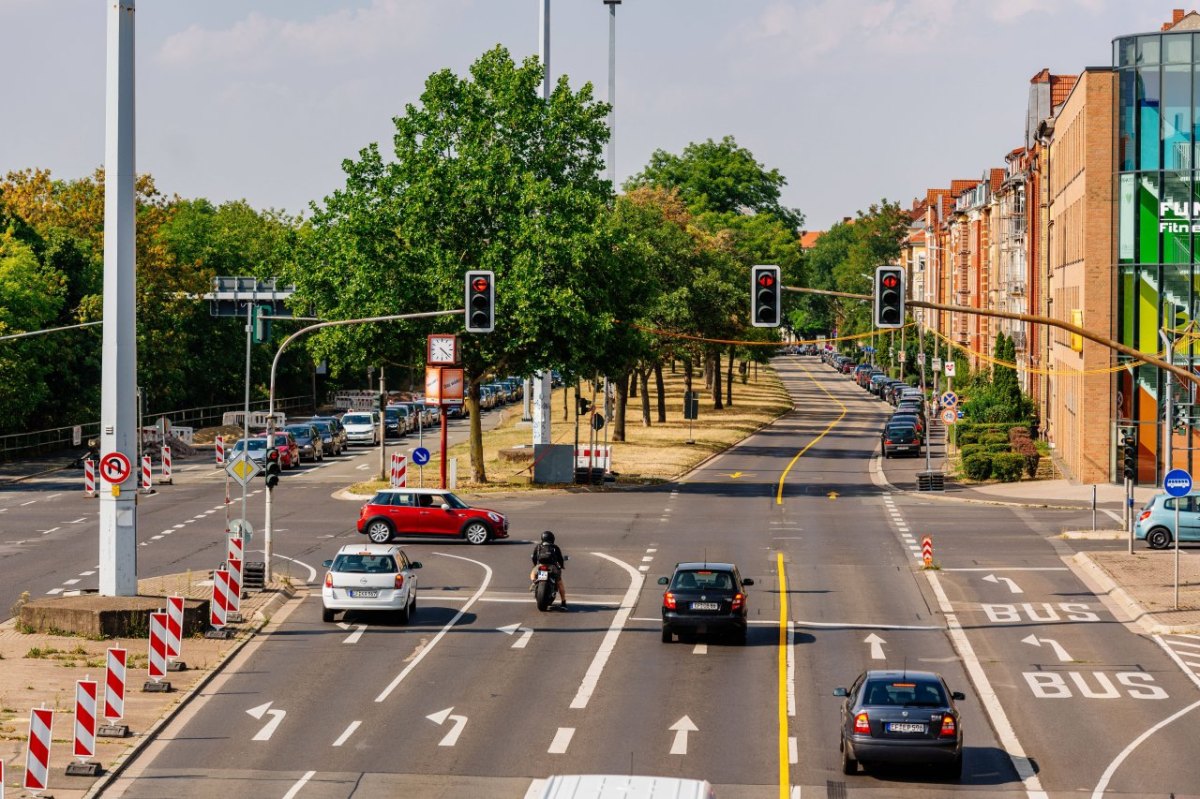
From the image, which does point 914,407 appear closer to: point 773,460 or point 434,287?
point 773,460

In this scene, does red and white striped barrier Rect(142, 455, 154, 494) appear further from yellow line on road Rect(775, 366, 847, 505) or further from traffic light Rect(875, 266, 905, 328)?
traffic light Rect(875, 266, 905, 328)

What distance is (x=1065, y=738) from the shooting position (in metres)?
23.6

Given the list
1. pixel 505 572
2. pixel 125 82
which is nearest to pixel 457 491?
pixel 505 572

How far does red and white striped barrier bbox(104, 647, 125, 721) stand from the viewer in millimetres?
22781

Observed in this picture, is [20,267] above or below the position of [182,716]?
above

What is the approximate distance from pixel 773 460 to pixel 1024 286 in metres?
26.5

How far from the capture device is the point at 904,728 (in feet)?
68.2

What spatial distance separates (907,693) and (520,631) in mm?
12125

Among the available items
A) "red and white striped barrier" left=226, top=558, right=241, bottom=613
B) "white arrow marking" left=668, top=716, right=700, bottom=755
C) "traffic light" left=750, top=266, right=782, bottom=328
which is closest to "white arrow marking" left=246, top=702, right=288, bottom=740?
"white arrow marking" left=668, top=716, right=700, bottom=755

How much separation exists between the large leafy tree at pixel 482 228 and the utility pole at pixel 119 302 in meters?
28.1

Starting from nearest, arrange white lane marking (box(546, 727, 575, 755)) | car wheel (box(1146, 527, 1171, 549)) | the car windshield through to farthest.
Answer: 1. the car windshield
2. white lane marking (box(546, 727, 575, 755))
3. car wheel (box(1146, 527, 1171, 549))

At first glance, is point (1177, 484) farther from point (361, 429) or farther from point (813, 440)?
point (361, 429)

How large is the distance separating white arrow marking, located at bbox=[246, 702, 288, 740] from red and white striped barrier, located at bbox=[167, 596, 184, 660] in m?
2.74

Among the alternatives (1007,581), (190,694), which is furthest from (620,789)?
(1007,581)
